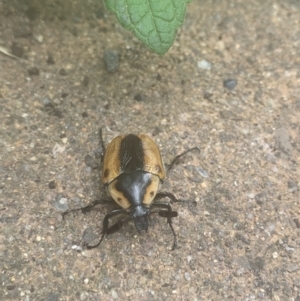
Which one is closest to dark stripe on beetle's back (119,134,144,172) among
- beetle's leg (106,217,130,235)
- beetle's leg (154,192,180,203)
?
beetle's leg (154,192,180,203)

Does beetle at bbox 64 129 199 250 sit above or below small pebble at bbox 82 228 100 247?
above

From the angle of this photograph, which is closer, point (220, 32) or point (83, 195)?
point (83, 195)

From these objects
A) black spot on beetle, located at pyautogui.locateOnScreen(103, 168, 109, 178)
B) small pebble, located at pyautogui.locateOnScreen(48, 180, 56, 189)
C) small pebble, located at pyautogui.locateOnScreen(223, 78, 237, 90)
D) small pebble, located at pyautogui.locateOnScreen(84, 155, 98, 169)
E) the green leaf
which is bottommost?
Answer: small pebble, located at pyautogui.locateOnScreen(48, 180, 56, 189)

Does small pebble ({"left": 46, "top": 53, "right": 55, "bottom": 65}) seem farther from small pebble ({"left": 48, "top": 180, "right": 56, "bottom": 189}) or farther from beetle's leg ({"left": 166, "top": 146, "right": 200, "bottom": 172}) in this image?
beetle's leg ({"left": 166, "top": 146, "right": 200, "bottom": 172})

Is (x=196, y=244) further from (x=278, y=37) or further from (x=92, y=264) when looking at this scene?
(x=278, y=37)

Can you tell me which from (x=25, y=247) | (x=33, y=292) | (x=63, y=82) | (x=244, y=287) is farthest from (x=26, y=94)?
(x=244, y=287)

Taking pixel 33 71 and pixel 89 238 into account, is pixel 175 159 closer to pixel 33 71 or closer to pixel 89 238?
pixel 89 238

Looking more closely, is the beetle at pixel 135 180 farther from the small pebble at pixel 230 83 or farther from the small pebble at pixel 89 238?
the small pebble at pixel 230 83
